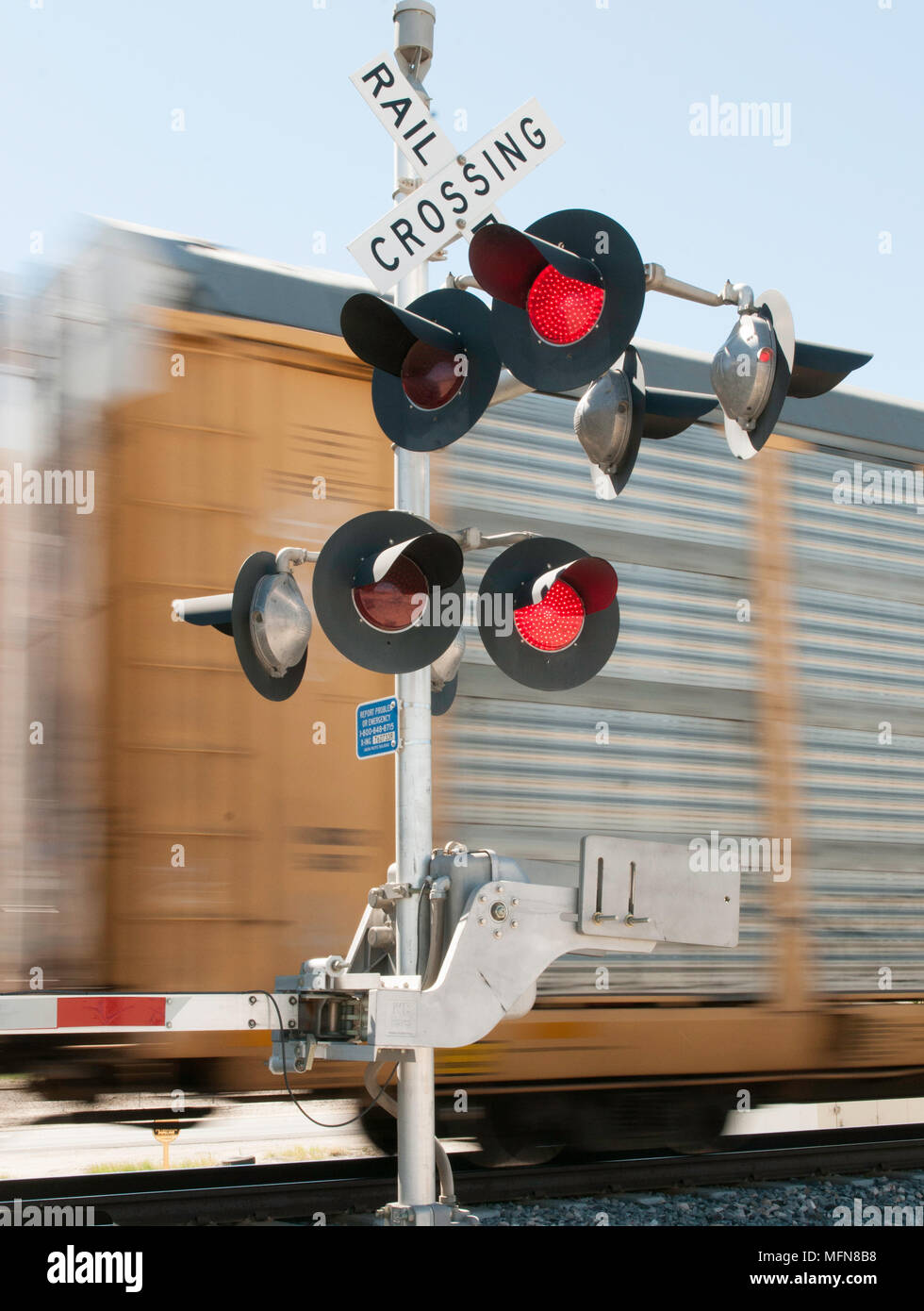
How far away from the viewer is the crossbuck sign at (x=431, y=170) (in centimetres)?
389

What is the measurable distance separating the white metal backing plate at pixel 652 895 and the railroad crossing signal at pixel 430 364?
1.28 metres

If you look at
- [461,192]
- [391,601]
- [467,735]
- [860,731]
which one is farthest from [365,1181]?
[461,192]

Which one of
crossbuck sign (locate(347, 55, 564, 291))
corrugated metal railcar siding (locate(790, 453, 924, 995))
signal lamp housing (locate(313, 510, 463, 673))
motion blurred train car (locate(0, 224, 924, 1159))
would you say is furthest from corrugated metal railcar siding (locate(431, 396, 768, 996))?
crossbuck sign (locate(347, 55, 564, 291))

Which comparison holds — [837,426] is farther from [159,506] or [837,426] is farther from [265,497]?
[159,506]

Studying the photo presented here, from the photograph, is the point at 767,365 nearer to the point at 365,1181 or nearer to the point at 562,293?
the point at 562,293

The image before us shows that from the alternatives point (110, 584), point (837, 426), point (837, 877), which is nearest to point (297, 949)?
point (110, 584)

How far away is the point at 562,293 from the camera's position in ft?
12.1

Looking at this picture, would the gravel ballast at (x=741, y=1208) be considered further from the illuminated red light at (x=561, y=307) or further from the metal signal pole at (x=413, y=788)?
the illuminated red light at (x=561, y=307)

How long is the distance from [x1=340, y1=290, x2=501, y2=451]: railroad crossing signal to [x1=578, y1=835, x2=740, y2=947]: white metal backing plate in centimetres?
128

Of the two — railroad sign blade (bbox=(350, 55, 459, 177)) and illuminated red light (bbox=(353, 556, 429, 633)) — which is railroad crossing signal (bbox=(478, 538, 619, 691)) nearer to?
illuminated red light (bbox=(353, 556, 429, 633))

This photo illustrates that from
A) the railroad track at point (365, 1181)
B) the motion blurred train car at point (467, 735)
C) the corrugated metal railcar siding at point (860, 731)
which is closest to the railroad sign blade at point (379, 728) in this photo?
the motion blurred train car at point (467, 735)

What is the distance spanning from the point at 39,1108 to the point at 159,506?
262cm

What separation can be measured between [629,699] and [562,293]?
3219 mm

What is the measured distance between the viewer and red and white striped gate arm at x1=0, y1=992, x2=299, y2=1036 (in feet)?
12.5
